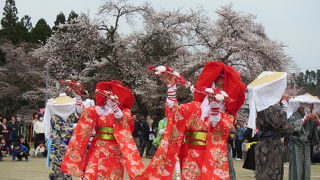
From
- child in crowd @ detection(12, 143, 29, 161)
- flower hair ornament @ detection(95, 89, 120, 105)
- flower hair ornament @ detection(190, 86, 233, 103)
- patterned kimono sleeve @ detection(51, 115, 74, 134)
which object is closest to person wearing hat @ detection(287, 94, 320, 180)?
flower hair ornament @ detection(95, 89, 120, 105)

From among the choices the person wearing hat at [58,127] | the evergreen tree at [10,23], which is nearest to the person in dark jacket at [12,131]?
the person wearing hat at [58,127]

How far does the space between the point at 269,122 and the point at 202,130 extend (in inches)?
59.3

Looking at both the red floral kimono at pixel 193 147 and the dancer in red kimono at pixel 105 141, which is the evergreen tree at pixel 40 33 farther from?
the red floral kimono at pixel 193 147

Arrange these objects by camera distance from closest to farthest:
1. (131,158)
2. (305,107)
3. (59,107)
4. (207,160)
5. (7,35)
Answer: (207,160) < (131,158) < (305,107) < (59,107) < (7,35)

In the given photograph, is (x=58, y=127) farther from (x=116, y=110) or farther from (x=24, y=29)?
(x=24, y=29)

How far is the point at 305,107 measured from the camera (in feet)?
28.3

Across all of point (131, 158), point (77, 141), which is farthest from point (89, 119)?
point (131, 158)

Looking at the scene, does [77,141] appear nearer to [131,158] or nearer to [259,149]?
[131,158]

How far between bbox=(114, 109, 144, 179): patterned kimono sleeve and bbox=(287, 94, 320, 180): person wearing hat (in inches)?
109

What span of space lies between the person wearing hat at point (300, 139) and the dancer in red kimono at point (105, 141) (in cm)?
278

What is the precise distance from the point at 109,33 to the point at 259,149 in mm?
24264

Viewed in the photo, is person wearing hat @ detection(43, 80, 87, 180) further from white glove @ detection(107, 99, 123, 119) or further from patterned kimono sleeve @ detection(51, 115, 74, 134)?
white glove @ detection(107, 99, 123, 119)

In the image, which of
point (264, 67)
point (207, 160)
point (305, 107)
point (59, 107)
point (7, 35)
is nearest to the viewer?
point (207, 160)

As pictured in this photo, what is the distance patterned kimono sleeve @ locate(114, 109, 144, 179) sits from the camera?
7.00 m
